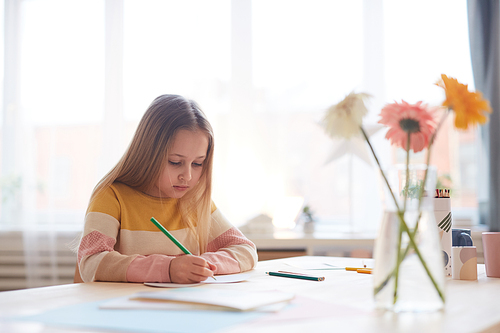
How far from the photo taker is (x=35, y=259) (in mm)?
2467

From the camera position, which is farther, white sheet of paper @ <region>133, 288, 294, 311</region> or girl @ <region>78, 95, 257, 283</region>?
girl @ <region>78, 95, 257, 283</region>

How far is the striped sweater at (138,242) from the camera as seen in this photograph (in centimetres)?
91

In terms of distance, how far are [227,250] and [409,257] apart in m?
0.58

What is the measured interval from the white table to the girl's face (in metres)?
0.36

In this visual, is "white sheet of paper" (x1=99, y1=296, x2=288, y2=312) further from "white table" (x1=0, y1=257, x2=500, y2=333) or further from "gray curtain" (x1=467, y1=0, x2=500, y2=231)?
"gray curtain" (x1=467, y1=0, x2=500, y2=231)

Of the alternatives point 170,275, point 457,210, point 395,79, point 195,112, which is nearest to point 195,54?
point 395,79

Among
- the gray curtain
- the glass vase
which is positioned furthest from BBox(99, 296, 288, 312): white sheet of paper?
the gray curtain

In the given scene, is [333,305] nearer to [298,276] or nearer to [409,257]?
[409,257]

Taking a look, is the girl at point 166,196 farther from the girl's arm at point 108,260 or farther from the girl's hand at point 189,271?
the girl's hand at point 189,271

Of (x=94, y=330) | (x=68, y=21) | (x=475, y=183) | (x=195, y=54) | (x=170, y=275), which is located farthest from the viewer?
(x=68, y=21)

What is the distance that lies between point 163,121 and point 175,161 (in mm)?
110

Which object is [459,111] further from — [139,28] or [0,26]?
[0,26]

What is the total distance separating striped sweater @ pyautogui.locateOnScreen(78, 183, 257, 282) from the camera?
908 mm

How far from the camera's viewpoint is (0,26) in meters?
2.77
